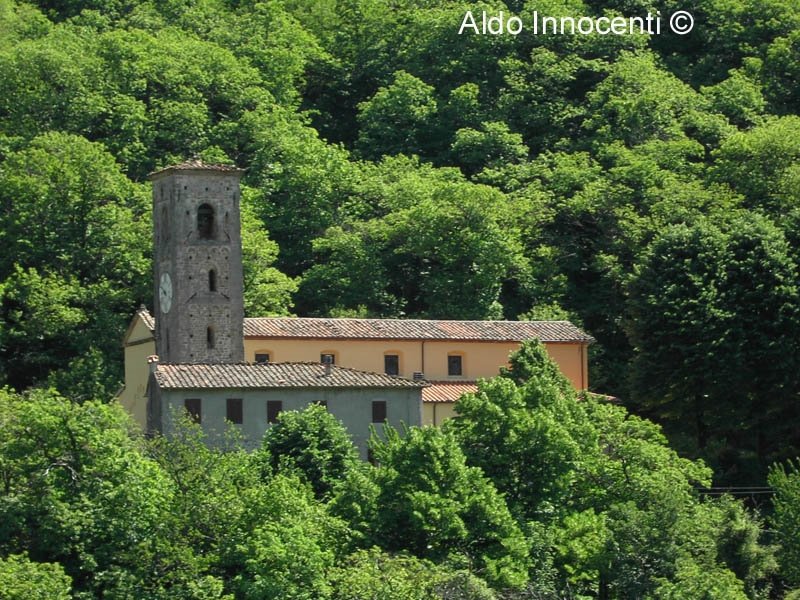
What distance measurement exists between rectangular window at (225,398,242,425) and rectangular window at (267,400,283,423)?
0.91 meters

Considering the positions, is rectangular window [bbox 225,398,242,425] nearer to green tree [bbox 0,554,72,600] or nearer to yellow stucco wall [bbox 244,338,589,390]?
yellow stucco wall [bbox 244,338,589,390]

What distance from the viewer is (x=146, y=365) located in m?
74.1

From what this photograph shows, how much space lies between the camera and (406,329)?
79.2 metres

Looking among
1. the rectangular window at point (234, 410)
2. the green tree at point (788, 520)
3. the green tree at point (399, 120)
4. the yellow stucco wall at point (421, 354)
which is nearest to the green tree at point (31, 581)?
the rectangular window at point (234, 410)

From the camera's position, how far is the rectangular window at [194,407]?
6588cm

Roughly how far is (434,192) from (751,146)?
13.6 m

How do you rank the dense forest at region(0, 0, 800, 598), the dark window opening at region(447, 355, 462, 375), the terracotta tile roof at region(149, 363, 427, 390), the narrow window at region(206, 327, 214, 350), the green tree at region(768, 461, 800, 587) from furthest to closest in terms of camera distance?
the dark window opening at region(447, 355, 462, 375) < the narrow window at region(206, 327, 214, 350) < the terracotta tile roof at region(149, 363, 427, 390) < the green tree at region(768, 461, 800, 587) < the dense forest at region(0, 0, 800, 598)

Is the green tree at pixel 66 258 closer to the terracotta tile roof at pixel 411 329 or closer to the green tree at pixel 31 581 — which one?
the terracotta tile roof at pixel 411 329

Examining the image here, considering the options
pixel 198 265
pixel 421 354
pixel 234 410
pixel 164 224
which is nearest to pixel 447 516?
pixel 234 410

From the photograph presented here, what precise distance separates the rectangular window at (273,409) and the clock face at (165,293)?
8.03m

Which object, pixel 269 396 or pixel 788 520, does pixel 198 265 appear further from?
pixel 788 520

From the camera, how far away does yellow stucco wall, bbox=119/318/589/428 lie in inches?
2940

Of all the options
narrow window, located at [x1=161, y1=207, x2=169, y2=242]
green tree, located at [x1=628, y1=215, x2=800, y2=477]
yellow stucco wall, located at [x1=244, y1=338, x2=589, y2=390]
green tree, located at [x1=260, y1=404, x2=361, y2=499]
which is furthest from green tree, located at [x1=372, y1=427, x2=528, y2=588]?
narrow window, located at [x1=161, y1=207, x2=169, y2=242]

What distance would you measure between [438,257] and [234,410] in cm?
2623
